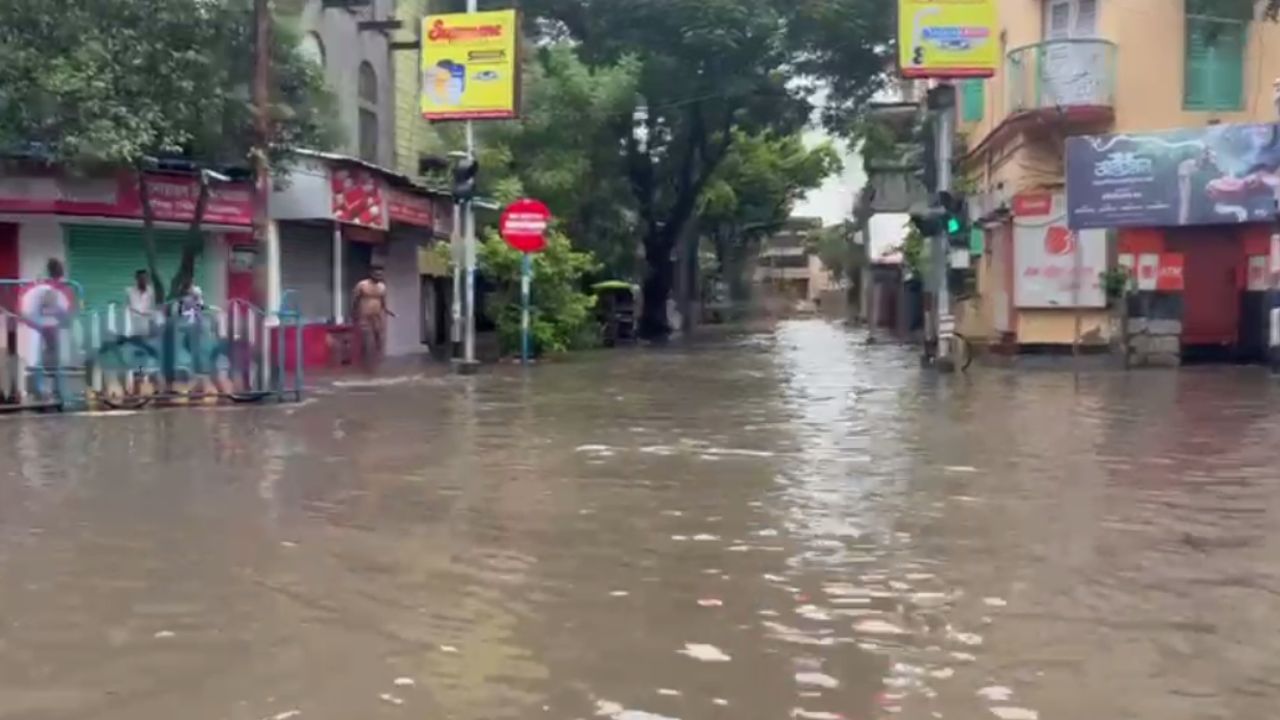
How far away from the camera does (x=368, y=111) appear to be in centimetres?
3162

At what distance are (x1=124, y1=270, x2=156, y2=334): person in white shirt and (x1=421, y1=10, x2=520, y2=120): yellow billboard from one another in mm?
6412

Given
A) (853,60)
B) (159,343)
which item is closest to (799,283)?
(853,60)

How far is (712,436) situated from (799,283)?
11156 centimetres

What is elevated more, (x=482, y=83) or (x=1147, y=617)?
(x=482, y=83)

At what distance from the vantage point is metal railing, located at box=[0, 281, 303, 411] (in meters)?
16.1

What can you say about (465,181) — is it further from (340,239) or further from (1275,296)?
(1275,296)

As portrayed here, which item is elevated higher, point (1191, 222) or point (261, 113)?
point (261, 113)

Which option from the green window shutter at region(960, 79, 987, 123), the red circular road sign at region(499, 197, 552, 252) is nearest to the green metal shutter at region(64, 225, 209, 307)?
the red circular road sign at region(499, 197, 552, 252)

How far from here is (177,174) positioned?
22797 millimetres

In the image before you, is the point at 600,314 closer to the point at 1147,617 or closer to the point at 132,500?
the point at 132,500

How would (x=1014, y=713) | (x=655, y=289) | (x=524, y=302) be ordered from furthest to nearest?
(x=655, y=289)
(x=524, y=302)
(x=1014, y=713)

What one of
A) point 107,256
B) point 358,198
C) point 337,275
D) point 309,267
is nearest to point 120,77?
point 107,256

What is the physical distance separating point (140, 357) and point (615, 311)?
907 inches

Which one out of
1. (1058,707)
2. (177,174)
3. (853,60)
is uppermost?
(853,60)
